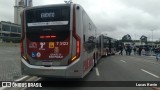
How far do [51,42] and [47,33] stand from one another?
412mm

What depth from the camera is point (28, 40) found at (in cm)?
1138

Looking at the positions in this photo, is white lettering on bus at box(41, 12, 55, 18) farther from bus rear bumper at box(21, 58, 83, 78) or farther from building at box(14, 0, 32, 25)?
building at box(14, 0, 32, 25)

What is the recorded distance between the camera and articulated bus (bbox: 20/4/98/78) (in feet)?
35.3

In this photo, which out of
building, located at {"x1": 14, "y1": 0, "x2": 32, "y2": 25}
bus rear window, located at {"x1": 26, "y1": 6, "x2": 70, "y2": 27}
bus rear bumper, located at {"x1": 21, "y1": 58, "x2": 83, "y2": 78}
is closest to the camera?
bus rear bumper, located at {"x1": 21, "y1": 58, "x2": 83, "y2": 78}

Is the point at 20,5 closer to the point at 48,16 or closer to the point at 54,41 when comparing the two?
the point at 48,16

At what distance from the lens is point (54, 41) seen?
11.0m

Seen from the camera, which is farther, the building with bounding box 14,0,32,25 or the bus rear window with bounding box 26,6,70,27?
the building with bounding box 14,0,32,25

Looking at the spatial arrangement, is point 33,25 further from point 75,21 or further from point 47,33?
point 75,21

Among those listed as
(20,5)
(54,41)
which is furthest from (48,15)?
(20,5)

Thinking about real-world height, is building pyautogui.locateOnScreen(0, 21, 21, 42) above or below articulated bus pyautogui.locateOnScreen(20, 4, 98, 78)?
above

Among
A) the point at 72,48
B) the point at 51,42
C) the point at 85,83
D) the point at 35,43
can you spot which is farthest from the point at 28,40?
the point at 85,83

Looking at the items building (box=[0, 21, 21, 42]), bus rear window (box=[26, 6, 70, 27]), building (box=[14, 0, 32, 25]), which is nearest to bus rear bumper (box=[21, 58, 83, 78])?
bus rear window (box=[26, 6, 70, 27])

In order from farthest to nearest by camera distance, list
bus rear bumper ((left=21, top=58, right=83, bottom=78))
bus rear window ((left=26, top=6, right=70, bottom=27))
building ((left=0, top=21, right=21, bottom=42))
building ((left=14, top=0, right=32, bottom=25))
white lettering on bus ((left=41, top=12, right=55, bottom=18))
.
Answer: building ((left=0, top=21, right=21, bottom=42))
building ((left=14, top=0, right=32, bottom=25))
white lettering on bus ((left=41, top=12, right=55, bottom=18))
bus rear window ((left=26, top=6, right=70, bottom=27))
bus rear bumper ((left=21, top=58, right=83, bottom=78))

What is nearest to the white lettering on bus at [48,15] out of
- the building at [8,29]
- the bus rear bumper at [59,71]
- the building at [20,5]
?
the bus rear bumper at [59,71]
